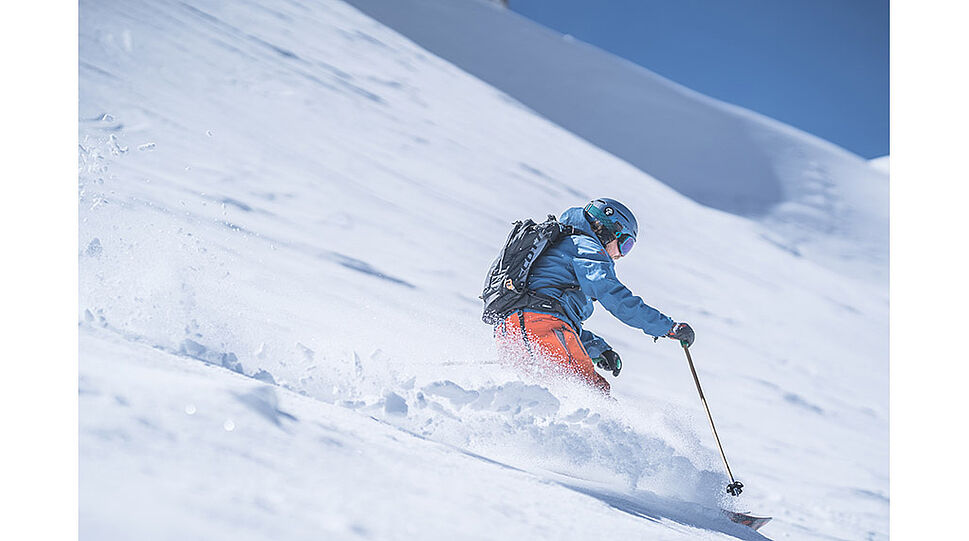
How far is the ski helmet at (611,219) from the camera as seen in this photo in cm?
265

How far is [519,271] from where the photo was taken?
8.17ft

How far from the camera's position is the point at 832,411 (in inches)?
171

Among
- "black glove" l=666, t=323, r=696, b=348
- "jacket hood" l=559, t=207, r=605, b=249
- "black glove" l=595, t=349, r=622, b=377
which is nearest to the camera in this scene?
"black glove" l=666, t=323, r=696, b=348

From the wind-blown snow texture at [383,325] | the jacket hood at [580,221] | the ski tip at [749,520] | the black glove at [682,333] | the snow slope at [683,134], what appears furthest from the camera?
the snow slope at [683,134]

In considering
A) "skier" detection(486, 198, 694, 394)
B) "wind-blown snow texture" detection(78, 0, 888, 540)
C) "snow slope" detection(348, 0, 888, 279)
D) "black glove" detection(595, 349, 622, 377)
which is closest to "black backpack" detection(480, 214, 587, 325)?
"skier" detection(486, 198, 694, 394)

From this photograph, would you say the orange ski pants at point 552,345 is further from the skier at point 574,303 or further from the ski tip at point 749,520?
the ski tip at point 749,520

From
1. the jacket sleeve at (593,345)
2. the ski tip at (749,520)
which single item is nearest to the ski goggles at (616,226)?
the jacket sleeve at (593,345)

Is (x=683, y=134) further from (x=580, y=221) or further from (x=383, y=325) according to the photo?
(x=580, y=221)

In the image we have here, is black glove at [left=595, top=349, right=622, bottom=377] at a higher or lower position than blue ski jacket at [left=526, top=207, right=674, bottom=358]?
lower

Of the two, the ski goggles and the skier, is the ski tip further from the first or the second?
the ski goggles

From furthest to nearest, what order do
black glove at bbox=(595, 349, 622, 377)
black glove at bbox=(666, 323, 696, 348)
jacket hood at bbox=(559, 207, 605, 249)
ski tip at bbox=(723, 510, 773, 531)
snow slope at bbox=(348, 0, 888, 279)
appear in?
snow slope at bbox=(348, 0, 888, 279) → black glove at bbox=(595, 349, 622, 377) → jacket hood at bbox=(559, 207, 605, 249) → black glove at bbox=(666, 323, 696, 348) → ski tip at bbox=(723, 510, 773, 531)

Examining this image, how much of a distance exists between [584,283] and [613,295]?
0.35 ft

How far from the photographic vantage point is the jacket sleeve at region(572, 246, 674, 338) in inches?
93.7
